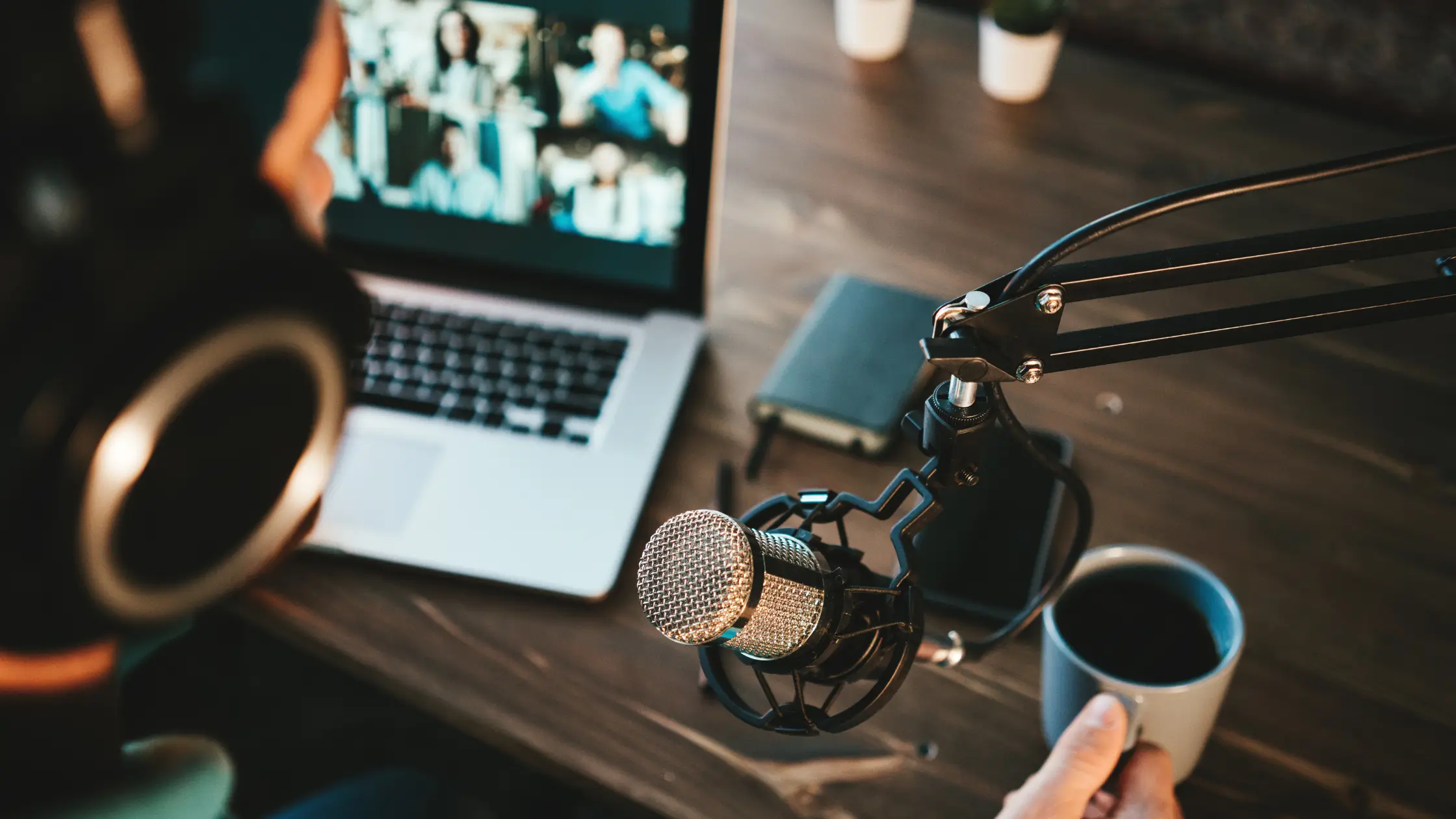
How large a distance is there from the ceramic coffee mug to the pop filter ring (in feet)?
0.63

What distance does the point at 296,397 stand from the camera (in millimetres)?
344

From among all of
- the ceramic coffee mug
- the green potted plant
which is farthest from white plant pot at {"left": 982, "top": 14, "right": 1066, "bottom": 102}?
A: the ceramic coffee mug

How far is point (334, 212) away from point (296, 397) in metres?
0.63

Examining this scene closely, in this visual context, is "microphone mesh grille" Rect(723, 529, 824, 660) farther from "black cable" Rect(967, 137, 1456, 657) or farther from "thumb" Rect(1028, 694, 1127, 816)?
"thumb" Rect(1028, 694, 1127, 816)

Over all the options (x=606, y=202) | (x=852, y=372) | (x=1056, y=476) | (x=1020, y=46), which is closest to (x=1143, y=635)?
(x=1056, y=476)

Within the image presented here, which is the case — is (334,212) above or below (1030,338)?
below

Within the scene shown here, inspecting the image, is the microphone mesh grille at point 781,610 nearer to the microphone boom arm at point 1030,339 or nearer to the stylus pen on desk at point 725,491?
the microphone boom arm at point 1030,339

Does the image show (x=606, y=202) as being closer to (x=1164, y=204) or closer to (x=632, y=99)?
(x=632, y=99)

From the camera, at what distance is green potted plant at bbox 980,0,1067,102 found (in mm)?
1086

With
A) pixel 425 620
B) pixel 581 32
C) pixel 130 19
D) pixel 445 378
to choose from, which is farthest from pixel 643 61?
pixel 130 19

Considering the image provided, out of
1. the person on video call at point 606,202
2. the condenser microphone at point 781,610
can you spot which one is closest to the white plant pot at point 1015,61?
the person on video call at point 606,202

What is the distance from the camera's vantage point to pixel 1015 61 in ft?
3.76

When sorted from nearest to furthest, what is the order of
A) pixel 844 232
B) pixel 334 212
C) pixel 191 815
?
pixel 191 815
pixel 334 212
pixel 844 232

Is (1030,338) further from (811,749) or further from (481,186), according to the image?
(481,186)
